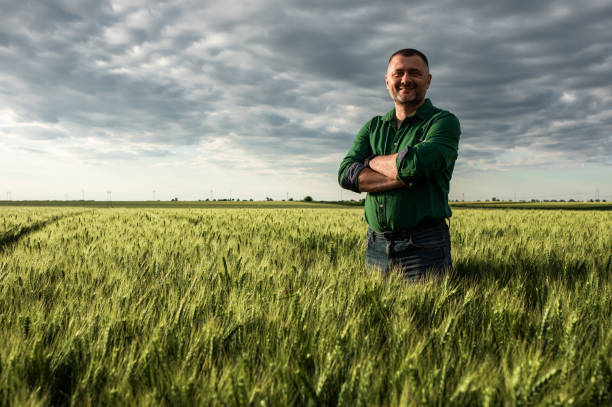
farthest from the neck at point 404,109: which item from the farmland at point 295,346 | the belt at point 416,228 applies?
the farmland at point 295,346

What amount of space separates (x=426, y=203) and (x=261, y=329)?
1.84 meters

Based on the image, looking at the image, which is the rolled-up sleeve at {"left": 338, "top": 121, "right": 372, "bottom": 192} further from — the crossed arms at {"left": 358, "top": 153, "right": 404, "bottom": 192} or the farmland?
the farmland

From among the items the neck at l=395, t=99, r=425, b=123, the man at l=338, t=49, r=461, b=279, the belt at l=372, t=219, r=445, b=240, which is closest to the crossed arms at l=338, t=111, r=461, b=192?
the man at l=338, t=49, r=461, b=279

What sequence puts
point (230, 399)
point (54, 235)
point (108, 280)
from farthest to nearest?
point (54, 235), point (108, 280), point (230, 399)

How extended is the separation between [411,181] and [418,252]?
2.03 feet

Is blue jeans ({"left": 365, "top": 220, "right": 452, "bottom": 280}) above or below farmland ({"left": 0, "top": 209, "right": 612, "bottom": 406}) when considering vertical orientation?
A: above

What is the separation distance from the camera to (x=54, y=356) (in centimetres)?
156

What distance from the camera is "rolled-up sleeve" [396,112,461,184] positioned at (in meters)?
2.79

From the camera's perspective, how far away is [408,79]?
10.1 ft

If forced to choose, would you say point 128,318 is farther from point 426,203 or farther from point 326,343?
point 426,203

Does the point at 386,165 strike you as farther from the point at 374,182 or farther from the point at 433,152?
the point at 433,152

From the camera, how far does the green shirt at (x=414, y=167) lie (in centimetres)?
Answer: 284

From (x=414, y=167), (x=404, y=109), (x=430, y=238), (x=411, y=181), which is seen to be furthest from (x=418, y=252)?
(x=404, y=109)

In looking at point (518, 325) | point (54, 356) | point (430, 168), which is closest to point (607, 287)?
point (518, 325)
